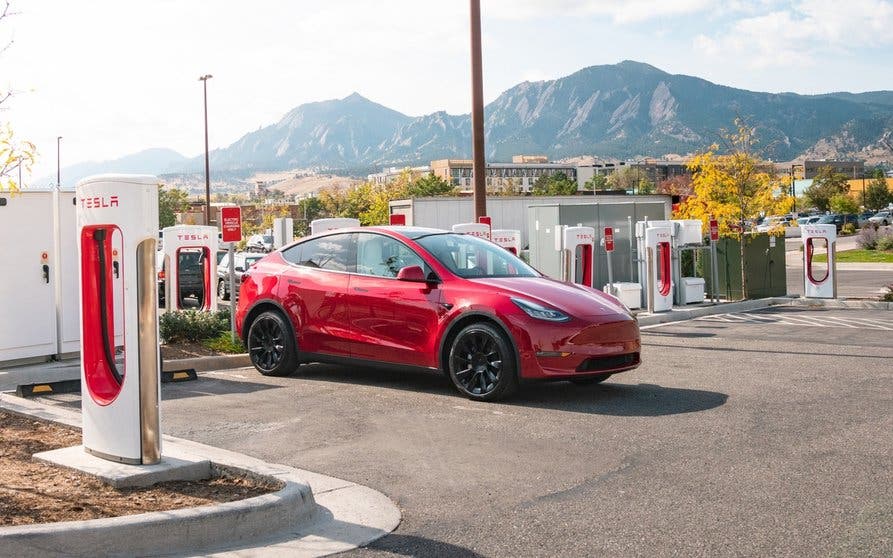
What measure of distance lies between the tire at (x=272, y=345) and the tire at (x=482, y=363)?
7.09ft

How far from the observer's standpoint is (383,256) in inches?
408

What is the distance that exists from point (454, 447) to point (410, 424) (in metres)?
0.95

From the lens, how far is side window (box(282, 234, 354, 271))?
35.0ft

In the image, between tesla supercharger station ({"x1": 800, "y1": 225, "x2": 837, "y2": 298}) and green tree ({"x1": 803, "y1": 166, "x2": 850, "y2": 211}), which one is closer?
tesla supercharger station ({"x1": 800, "y1": 225, "x2": 837, "y2": 298})

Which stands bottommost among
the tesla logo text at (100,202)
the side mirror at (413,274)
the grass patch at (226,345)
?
the grass patch at (226,345)

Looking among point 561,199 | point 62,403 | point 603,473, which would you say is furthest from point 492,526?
point 561,199

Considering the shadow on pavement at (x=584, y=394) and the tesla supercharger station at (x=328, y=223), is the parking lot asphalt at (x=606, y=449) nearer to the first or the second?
the shadow on pavement at (x=584, y=394)

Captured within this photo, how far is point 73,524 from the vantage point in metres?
4.83

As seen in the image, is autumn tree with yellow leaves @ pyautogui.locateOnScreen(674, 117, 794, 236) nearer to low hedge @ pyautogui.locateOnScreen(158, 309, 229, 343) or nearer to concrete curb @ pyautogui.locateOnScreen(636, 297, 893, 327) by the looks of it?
concrete curb @ pyautogui.locateOnScreen(636, 297, 893, 327)

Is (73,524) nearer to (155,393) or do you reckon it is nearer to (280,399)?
(155,393)

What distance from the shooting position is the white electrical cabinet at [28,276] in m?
11.6

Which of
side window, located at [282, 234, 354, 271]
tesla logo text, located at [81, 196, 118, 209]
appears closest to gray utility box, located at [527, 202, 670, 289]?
side window, located at [282, 234, 354, 271]

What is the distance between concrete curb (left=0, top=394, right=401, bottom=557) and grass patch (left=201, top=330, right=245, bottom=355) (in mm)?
6921

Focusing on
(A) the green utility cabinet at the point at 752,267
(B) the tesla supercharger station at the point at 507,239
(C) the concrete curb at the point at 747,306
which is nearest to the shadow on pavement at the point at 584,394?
(B) the tesla supercharger station at the point at 507,239
